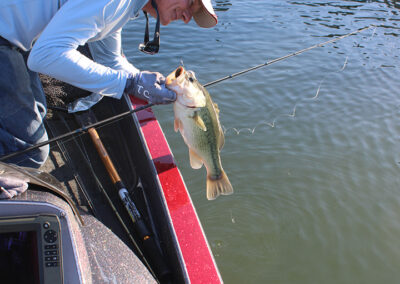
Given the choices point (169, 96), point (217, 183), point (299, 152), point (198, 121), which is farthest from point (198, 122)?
point (299, 152)

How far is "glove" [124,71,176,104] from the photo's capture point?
2.67m

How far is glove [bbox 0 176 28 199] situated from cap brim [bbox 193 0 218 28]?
6.35 ft

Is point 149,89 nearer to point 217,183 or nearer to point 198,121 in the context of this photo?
point 198,121

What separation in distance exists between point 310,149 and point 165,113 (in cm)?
251

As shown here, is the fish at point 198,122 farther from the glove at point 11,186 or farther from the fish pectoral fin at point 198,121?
the glove at point 11,186

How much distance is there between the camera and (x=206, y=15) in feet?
9.59

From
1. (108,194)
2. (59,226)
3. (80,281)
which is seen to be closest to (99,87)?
(59,226)

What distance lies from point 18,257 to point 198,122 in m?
1.60

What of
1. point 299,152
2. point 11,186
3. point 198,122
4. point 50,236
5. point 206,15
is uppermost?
point 206,15

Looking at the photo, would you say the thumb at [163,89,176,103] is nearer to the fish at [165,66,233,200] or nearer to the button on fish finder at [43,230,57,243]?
the fish at [165,66,233,200]

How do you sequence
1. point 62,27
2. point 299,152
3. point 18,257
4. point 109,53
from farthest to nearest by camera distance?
point 299,152, point 109,53, point 62,27, point 18,257

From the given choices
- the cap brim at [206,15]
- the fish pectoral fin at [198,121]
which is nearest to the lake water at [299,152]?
the fish pectoral fin at [198,121]

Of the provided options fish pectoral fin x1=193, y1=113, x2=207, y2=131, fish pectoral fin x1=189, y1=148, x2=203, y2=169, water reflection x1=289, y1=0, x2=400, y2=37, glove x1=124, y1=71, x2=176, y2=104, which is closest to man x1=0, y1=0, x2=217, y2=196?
glove x1=124, y1=71, x2=176, y2=104

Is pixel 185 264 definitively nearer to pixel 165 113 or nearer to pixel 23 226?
pixel 23 226
